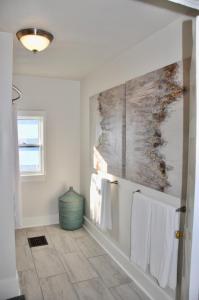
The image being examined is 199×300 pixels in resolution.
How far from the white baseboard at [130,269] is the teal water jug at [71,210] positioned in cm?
26

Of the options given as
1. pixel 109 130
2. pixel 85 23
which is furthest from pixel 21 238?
pixel 85 23

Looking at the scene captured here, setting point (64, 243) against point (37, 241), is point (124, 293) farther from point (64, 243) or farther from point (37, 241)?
point (37, 241)

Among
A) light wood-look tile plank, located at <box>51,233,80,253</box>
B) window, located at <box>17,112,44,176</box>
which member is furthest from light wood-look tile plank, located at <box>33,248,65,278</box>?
window, located at <box>17,112,44,176</box>

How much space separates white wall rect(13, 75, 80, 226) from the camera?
3832 millimetres

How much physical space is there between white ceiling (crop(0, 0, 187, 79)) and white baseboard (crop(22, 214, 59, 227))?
2421mm

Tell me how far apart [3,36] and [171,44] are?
4.44 feet

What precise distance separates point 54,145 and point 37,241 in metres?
1.44

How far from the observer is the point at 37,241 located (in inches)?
132

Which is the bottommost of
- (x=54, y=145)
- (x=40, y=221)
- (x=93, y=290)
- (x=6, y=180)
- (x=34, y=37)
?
(x=93, y=290)

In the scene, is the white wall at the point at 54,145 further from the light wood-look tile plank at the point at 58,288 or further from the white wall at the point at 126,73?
the light wood-look tile plank at the point at 58,288

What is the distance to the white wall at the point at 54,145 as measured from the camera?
3.83 meters

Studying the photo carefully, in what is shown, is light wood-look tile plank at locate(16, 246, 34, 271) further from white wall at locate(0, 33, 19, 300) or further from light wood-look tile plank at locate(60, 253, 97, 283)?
white wall at locate(0, 33, 19, 300)

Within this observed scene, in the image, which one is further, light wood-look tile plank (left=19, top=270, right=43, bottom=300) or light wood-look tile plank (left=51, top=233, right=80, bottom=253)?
light wood-look tile plank (left=51, top=233, right=80, bottom=253)

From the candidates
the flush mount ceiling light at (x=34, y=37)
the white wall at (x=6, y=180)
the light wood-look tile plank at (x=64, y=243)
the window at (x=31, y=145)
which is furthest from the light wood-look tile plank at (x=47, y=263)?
the flush mount ceiling light at (x=34, y=37)
